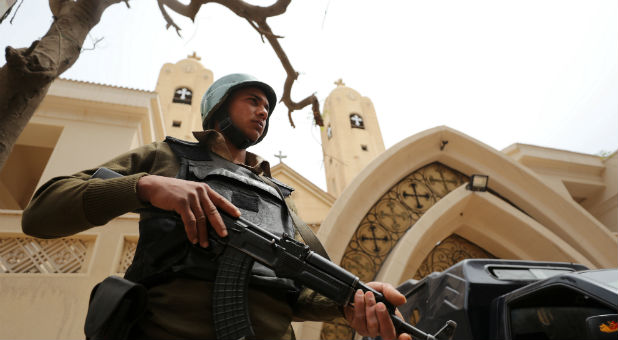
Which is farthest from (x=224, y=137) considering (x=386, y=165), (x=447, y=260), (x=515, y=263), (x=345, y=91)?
(x=345, y=91)

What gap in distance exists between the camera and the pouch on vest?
41.5 inches

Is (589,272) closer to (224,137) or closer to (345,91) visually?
(224,137)

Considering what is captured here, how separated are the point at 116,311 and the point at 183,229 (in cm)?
33

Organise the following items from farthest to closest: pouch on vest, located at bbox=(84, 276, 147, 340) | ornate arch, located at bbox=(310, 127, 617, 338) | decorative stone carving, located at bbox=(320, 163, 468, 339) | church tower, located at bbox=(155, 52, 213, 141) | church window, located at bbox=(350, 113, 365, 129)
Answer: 1. church window, located at bbox=(350, 113, 365, 129)
2. church tower, located at bbox=(155, 52, 213, 141)
3. ornate arch, located at bbox=(310, 127, 617, 338)
4. decorative stone carving, located at bbox=(320, 163, 468, 339)
5. pouch on vest, located at bbox=(84, 276, 147, 340)

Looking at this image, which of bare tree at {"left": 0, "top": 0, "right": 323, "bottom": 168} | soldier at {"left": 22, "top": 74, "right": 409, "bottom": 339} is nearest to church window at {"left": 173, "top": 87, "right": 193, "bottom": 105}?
bare tree at {"left": 0, "top": 0, "right": 323, "bottom": 168}

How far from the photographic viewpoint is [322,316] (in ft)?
4.96

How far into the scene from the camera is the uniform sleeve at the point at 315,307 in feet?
4.78

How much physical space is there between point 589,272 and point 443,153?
5.19 metres

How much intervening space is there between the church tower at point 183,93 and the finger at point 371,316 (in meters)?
14.6

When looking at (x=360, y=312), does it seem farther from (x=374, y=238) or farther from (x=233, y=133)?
(x=374, y=238)

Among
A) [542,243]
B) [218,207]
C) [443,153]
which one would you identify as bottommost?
[218,207]

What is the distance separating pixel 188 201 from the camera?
1125mm

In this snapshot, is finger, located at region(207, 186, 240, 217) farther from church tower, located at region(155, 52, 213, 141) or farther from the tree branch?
church tower, located at region(155, 52, 213, 141)

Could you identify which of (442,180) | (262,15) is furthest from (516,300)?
(442,180)
